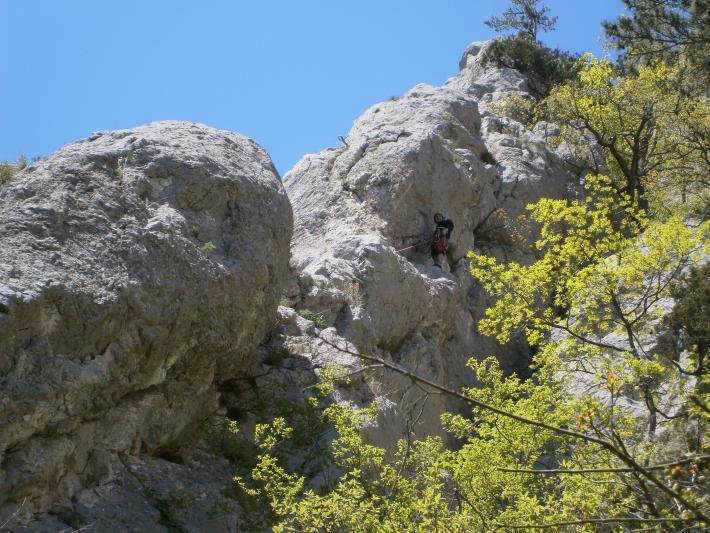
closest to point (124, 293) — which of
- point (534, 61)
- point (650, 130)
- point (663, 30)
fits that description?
point (663, 30)

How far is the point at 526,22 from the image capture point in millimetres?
47000

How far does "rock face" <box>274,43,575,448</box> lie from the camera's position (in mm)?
19719

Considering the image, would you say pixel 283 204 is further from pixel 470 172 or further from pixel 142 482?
pixel 470 172

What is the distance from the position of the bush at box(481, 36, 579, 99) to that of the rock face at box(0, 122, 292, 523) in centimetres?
2672

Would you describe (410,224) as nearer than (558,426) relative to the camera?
No

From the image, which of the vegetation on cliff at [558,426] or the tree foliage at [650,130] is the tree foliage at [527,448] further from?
the tree foliage at [650,130]

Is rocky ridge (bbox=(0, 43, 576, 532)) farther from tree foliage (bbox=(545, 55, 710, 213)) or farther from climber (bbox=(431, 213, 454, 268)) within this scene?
tree foliage (bbox=(545, 55, 710, 213))

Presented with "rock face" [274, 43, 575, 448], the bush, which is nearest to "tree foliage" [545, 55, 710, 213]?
"rock face" [274, 43, 575, 448]

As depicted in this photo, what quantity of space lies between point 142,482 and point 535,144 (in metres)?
22.7

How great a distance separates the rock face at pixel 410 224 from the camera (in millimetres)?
19719

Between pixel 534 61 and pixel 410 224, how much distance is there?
19.3 m

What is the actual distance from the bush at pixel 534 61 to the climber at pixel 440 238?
58.1ft

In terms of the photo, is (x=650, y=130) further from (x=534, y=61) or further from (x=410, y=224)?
(x=534, y=61)

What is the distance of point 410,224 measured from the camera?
25391 mm
